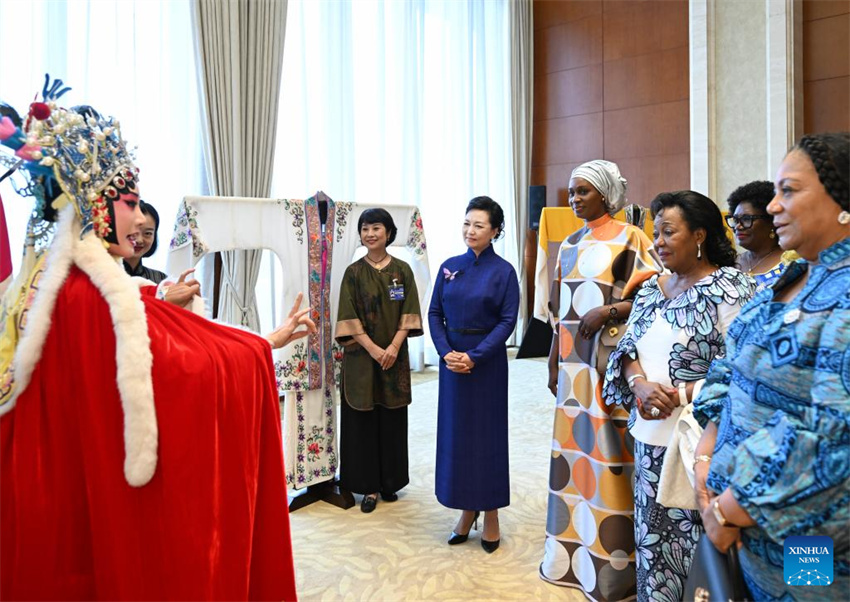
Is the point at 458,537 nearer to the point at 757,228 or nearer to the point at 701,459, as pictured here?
the point at 701,459

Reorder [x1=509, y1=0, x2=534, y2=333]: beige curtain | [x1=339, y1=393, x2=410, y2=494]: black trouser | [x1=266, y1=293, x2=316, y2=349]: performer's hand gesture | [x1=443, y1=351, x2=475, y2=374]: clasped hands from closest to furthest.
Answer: [x1=266, y1=293, x2=316, y2=349]: performer's hand gesture → [x1=443, y1=351, x2=475, y2=374]: clasped hands → [x1=339, y1=393, x2=410, y2=494]: black trouser → [x1=509, y1=0, x2=534, y2=333]: beige curtain

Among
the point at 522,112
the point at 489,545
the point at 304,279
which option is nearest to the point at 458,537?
the point at 489,545

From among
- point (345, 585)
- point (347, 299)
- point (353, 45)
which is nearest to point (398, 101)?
point (353, 45)

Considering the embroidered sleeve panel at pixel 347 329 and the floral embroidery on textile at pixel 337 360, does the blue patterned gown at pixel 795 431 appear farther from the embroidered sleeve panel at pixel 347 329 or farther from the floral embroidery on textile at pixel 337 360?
the floral embroidery on textile at pixel 337 360

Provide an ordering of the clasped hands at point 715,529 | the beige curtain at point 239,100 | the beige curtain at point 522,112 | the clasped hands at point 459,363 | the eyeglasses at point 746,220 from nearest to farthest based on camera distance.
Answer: the clasped hands at point 715,529
the eyeglasses at point 746,220
the clasped hands at point 459,363
the beige curtain at point 239,100
the beige curtain at point 522,112

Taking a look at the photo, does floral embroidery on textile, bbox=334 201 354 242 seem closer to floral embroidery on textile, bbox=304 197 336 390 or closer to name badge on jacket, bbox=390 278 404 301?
floral embroidery on textile, bbox=304 197 336 390

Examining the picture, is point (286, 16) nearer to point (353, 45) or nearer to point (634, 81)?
point (353, 45)

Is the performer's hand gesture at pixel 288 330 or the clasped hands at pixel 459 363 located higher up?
the performer's hand gesture at pixel 288 330

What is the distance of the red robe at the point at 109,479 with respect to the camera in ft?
4.06

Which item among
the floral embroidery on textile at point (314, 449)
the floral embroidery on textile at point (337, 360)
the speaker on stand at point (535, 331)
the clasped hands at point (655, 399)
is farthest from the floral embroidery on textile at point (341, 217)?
the speaker on stand at point (535, 331)

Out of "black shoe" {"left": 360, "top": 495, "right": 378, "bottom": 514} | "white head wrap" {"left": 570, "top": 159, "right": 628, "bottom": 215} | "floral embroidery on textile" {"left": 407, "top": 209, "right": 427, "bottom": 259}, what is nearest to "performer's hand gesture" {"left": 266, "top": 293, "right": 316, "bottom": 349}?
"white head wrap" {"left": 570, "top": 159, "right": 628, "bottom": 215}

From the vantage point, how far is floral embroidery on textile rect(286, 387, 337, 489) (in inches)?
124

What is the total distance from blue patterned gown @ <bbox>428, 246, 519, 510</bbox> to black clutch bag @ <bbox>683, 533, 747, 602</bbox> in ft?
4.81

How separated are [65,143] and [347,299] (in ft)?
6.17
